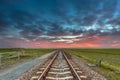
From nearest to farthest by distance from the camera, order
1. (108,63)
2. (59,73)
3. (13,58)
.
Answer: (59,73), (108,63), (13,58)

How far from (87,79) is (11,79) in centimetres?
459

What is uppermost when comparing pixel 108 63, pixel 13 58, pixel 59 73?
pixel 13 58

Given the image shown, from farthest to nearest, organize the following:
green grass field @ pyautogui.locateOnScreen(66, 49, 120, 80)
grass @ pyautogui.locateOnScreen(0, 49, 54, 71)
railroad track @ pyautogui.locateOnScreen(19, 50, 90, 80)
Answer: grass @ pyautogui.locateOnScreen(0, 49, 54, 71) < green grass field @ pyautogui.locateOnScreen(66, 49, 120, 80) < railroad track @ pyautogui.locateOnScreen(19, 50, 90, 80)

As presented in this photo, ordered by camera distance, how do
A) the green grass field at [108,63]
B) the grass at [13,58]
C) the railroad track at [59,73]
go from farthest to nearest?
the grass at [13,58] → the green grass field at [108,63] → the railroad track at [59,73]

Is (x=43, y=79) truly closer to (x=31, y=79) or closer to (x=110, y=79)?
(x=31, y=79)

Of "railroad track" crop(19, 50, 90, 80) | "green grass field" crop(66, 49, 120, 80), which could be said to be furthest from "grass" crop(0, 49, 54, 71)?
"green grass field" crop(66, 49, 120, 80)

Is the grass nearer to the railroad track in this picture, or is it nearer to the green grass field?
the railroad track

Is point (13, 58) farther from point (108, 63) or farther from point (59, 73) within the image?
point (59, 73)

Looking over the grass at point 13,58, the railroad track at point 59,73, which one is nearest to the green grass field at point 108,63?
the railroad track at point 59,73

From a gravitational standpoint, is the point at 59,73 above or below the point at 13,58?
below

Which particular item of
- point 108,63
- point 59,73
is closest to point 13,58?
point 108,63

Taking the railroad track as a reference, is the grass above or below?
above

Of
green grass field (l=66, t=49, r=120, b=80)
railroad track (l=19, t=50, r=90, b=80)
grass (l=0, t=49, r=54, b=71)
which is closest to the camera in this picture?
railroad track (l=19, t=50, r=90, b=80)

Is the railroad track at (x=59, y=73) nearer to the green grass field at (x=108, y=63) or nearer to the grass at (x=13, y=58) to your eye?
the green grass field at (x=108, y=63)
